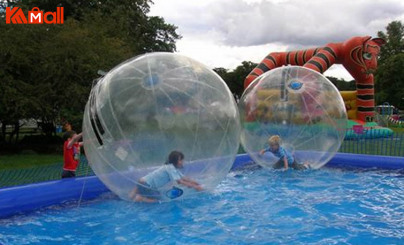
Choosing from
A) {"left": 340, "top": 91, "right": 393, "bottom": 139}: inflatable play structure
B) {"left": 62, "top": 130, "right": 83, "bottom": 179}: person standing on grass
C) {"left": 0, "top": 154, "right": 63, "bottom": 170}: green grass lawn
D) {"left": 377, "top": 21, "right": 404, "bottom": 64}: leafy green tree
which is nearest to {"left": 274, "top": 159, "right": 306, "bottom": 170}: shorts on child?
{"left": 62, "top": 130, "right": 83, "bottom": 179}: person standing on grass

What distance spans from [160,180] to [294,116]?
3.60 metres

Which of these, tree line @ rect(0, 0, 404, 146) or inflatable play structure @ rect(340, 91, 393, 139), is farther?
inflatable play structure @ rect(340, 91, 393, 139)

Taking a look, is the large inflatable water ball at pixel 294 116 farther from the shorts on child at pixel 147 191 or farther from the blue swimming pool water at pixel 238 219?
the shorts on child at pixel 147 191

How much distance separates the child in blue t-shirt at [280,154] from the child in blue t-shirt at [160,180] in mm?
2734

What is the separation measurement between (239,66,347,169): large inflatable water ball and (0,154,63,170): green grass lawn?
17.7 ft

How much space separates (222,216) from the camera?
495 centimetres

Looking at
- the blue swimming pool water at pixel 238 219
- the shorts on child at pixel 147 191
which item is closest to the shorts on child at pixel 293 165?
the blue swimming pool water at pixel 238 219

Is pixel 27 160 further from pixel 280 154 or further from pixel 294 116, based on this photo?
pixel 294 116

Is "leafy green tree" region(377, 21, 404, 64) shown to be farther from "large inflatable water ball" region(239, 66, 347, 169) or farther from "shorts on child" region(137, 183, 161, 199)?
"shorts on child" region(137, 183, 161, 199)

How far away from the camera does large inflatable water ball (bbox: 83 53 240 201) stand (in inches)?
179

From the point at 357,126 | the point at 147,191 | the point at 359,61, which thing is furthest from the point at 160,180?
the point at 359,61

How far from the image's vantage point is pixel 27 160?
1091cm

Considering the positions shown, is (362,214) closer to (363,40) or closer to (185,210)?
(185,210)

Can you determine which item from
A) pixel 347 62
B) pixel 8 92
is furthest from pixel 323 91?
pixel 347 62
